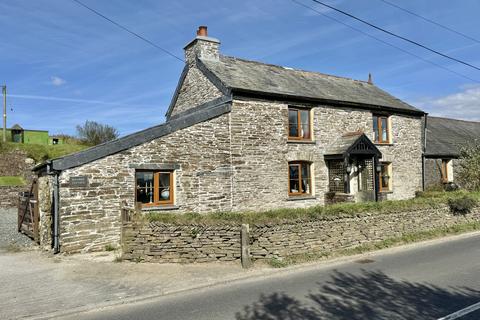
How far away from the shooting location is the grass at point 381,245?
32.6 feet

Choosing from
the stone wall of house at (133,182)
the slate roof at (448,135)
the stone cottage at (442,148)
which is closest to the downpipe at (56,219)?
the stone wall of house at (133,182)

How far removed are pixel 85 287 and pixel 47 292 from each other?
729mm

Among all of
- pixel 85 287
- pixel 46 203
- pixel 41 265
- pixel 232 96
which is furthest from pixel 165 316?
pixel 232 96

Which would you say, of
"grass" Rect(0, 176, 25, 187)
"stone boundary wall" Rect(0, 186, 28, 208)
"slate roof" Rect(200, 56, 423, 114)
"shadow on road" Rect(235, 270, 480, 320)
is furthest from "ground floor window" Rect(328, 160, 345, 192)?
"grass" Rect(0, 176, 25, 187)

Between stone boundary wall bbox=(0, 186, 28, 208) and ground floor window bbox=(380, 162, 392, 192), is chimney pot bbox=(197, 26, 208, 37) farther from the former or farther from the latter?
stone boundary wall bbox=(0, 186, 28, 208)

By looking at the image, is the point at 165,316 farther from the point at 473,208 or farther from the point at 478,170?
the point at 478,170

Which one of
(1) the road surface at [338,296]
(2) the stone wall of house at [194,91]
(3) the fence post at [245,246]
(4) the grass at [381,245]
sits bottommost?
(1) the road surface at [338,296]

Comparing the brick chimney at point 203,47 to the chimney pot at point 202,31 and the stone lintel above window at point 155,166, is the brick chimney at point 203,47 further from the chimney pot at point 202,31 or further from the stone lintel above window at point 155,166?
the stone lintel above window at point 155,166

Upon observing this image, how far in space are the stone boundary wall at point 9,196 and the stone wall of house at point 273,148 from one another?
1649 centimetres

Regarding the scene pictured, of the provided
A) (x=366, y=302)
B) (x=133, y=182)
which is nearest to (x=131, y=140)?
(x=133, y=182)

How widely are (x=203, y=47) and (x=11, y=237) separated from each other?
12.0m

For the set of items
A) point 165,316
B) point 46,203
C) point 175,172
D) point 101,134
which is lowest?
point 165,316

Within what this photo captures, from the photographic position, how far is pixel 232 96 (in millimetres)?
16125

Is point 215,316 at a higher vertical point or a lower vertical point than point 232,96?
lower
